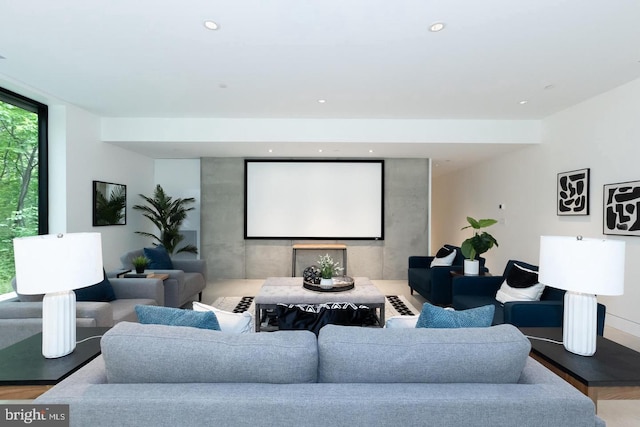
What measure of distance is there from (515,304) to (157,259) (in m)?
4.27

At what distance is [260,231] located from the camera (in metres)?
6.30

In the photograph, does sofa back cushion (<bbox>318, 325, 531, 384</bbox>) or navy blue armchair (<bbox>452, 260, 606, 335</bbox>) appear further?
navy blue armchair (<bbox>452, 260, 606, 335</bbox>)

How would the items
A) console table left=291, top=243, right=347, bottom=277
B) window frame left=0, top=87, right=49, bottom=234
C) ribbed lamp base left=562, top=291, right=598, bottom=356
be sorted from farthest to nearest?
1. console table left=291, top=243, right=347, bottom=277
2. window frame left=0, top=87, right=49, bottom=234
3. ribbed lamp base left=562, top=291, right=598, bottom=356

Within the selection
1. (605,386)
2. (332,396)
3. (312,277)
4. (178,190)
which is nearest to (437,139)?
(312,277)

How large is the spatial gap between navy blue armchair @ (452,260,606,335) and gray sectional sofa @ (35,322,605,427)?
1548 mm

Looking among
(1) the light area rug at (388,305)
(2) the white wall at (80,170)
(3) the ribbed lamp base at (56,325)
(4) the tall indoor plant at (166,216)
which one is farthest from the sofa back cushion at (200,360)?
(4) the tall indoor plant at (166,216)

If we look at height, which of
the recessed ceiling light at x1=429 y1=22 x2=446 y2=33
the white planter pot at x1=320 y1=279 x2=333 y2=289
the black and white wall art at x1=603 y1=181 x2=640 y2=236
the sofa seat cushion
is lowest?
the sofa seat cushion

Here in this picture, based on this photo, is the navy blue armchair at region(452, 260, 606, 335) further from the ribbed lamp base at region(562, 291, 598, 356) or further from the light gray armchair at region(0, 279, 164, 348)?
the light gray armchair at region(0, 279, 164, 348)

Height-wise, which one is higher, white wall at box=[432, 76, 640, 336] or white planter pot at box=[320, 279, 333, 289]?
white wall at box=[432, 76, 640, 336]

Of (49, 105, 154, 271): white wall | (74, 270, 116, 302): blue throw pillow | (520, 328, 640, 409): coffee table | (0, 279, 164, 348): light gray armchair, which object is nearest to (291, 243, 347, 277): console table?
(0, 279, 164, 348): light gray armchair

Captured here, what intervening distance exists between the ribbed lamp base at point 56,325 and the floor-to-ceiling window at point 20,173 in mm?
2812

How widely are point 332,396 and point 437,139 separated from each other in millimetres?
4552

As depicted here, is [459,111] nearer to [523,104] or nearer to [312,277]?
[523,104]

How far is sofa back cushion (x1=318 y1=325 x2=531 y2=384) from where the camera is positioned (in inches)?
47.1
